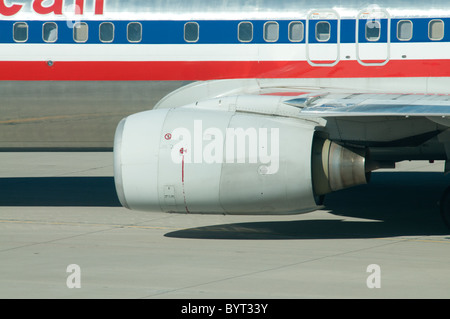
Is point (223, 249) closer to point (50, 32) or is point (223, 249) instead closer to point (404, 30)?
point (404, 30)

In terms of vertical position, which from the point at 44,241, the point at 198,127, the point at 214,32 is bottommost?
the point at 44,241

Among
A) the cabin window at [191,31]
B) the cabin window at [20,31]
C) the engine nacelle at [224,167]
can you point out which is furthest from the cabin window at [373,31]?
the cabin window at [20,31]

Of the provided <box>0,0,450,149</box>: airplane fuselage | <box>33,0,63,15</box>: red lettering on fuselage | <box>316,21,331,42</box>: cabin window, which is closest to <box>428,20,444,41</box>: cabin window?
<box>0,0,450,149</box>: airplane fuselage

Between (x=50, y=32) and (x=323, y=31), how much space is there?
16.4ft

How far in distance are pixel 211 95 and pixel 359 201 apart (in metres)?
4.24

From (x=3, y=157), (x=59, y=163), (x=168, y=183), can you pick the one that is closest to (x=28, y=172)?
(x=59, y=163)

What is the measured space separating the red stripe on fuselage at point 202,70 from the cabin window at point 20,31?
0.47 m

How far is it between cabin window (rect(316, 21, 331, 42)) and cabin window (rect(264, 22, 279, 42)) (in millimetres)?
736

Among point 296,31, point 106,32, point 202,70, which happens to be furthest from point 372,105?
point 106,32

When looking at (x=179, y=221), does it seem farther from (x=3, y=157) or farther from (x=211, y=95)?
(x=3, y=157)

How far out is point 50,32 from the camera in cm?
1644

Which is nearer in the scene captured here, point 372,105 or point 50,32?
point 372,105
